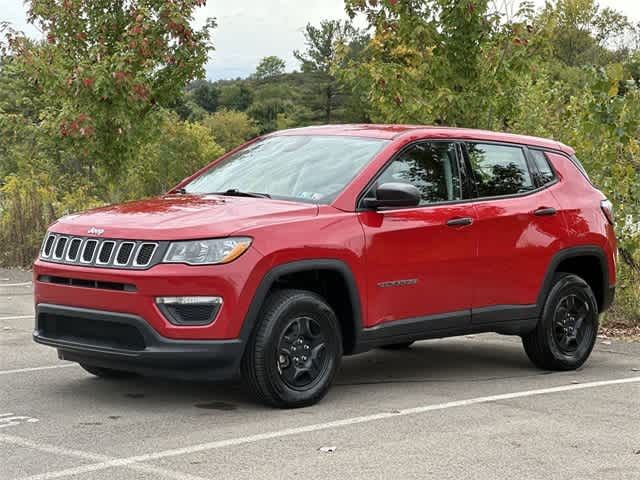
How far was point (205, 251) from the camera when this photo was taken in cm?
686

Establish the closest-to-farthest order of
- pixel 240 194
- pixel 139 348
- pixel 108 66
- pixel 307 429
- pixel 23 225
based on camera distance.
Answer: pixel 307 429, pixel 139 348, pixel 240 194, pixel 108 66, pixel 23 225

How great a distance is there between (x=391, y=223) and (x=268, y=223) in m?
1.04

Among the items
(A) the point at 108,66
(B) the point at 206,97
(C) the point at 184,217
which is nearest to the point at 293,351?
(C) the point at 184,217

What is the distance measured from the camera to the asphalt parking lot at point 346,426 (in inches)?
230

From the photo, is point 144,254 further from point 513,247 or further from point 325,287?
point 513,247

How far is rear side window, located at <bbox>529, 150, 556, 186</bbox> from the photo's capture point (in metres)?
9.23

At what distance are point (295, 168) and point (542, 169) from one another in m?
2.31

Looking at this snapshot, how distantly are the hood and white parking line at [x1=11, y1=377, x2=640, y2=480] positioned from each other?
4.04ft

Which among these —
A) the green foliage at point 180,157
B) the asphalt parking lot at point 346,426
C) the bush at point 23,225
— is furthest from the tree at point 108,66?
the green foliage at point 180,157

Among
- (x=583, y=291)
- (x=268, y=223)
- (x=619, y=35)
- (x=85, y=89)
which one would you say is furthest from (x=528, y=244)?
(x=619, y=35)

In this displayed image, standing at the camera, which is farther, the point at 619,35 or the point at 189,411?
the point at 619,35

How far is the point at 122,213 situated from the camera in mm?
7418

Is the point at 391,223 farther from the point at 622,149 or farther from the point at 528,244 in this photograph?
the point at 622,149

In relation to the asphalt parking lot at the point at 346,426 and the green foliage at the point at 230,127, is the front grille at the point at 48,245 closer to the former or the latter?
the asphalt parking lot at the point at 346,426
